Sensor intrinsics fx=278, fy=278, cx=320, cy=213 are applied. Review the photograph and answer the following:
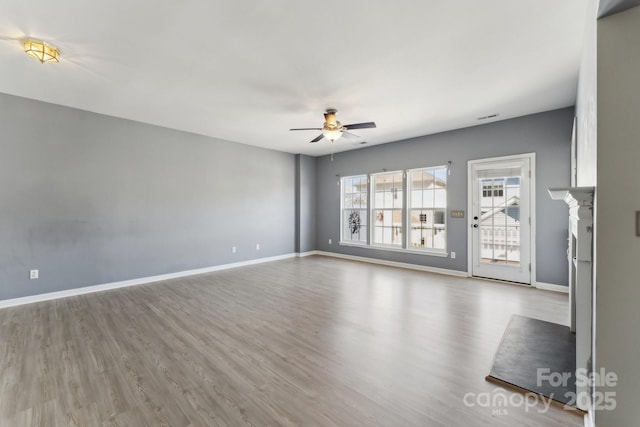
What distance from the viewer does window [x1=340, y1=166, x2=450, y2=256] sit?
5.91m

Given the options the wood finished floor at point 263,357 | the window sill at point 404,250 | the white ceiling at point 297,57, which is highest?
the white ceiling at point 297,57

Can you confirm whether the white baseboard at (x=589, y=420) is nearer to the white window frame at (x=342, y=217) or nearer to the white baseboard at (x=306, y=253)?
the white window frame at (x=342, y=217)

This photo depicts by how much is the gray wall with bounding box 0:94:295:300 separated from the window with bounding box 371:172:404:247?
9.78 ft

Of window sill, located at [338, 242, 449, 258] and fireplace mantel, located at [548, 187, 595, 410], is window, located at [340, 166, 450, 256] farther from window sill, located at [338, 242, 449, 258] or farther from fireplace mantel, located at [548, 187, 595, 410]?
fireplace mantel, located at [548, 187, 595, 410]

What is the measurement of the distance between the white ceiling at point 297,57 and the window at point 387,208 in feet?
6.97

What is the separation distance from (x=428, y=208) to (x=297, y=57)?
4350 mm

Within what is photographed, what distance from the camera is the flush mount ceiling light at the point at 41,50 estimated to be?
2.59 meters

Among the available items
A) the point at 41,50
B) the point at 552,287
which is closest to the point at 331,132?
the point at 41,50

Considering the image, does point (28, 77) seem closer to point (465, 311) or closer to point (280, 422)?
point (280, 422)

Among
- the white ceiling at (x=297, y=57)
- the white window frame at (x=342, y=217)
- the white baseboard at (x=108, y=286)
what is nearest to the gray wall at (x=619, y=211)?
the white ceiling at (x=297, y=57)

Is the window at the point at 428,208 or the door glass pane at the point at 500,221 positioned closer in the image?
the door glass pane at the point at 500,221

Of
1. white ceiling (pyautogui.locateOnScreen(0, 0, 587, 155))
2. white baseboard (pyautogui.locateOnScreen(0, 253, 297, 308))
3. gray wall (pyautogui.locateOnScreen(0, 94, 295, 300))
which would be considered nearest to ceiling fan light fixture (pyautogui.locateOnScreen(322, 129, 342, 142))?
white ceiling (pyautogui.locateOnScreen(0, 0, 587, 155))

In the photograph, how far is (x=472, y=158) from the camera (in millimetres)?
5324

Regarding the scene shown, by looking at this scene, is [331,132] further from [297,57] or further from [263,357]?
[263,357]
